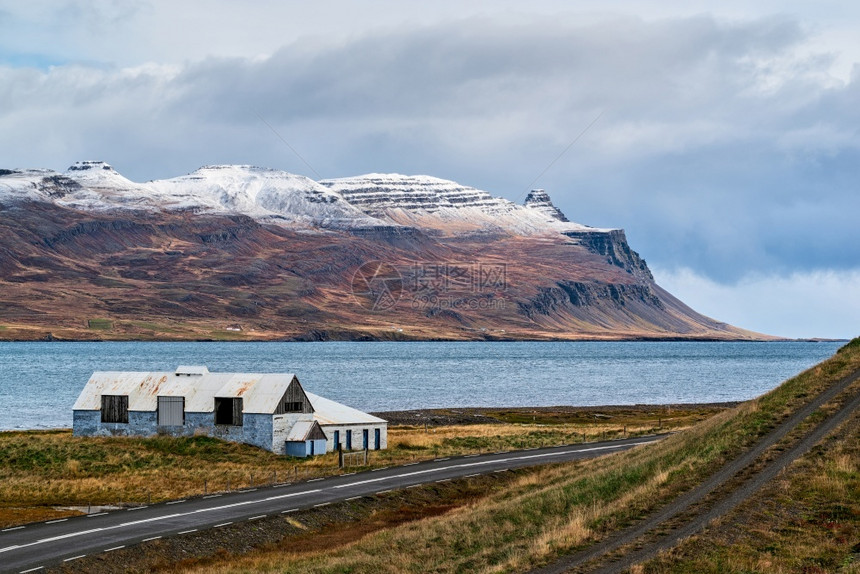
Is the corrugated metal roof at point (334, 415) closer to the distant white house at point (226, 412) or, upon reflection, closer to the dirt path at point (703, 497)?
the distant white house at point (226, 412)

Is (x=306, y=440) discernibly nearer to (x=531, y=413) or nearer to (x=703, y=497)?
(x=703, y=497)

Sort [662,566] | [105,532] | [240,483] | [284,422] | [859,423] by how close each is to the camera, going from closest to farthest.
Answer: [662,566] → [859,423] → [105,532] → [240,483] → [284,422]

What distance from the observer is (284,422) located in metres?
81.1

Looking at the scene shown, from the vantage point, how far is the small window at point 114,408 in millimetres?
87188

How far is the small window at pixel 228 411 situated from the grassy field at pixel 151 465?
179 cm

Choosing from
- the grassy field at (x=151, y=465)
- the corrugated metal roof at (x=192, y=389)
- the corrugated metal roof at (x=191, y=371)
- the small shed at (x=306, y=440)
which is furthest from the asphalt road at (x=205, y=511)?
the corrugated metal roof at (x=191, y=371)

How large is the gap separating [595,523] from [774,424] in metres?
14.0

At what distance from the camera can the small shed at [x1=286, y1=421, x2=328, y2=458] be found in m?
79.7

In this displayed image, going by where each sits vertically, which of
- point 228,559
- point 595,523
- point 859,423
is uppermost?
point 859,423

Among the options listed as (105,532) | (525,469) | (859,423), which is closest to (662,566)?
(859,423)

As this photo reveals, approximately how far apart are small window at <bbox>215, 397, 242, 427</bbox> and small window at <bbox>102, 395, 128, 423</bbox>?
8.85 meters

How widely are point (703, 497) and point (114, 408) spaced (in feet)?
202

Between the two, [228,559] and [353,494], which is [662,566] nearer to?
[228,559]

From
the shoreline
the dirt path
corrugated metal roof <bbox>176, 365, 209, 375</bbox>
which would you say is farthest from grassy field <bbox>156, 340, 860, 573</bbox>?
the shoreline
